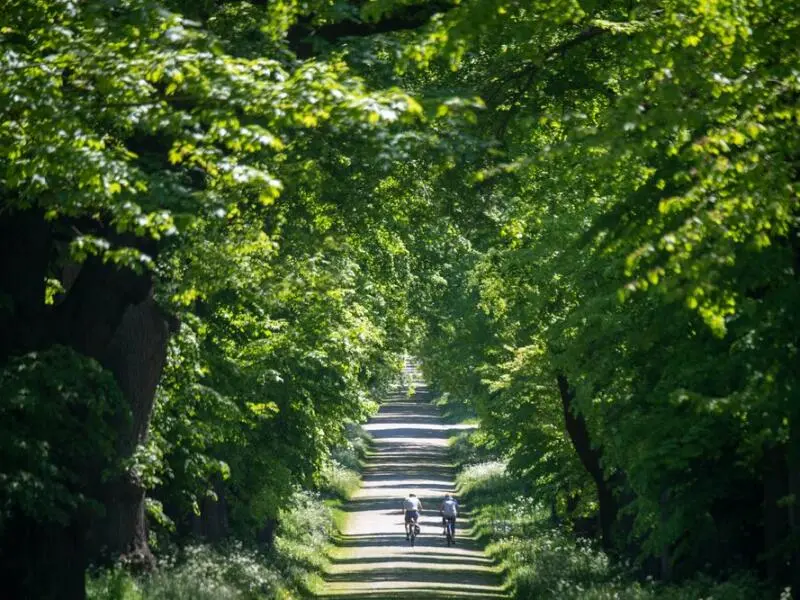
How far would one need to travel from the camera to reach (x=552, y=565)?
3067 centimetres

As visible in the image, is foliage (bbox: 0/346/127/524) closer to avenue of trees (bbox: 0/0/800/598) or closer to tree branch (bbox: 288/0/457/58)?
avenue of trees (bbox: 0/0/800/598)

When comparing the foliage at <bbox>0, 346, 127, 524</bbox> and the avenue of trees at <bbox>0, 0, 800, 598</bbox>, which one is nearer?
the avenue of trees at <bbox>0, 0, 800, 598</bbox>

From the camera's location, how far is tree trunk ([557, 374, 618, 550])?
29.8 meters

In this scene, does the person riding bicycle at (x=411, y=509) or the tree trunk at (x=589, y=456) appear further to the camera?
the person riding bicycle at (x=411, y=509)

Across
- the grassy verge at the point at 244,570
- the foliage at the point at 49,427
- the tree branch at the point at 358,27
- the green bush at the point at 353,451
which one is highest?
the tree branch at the point at 358,27

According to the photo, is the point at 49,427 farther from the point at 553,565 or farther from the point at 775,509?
the point at 553,565

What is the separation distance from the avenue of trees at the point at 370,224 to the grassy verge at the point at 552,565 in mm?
632

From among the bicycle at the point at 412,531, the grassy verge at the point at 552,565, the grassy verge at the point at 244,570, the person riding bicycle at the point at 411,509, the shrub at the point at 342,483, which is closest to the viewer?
the grassy verge at the point at 244,570

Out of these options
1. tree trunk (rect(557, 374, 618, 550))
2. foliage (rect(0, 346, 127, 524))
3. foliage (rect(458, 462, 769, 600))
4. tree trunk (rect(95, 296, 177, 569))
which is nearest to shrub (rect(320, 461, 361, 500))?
foliage (rect(458, 462, 769, 600))

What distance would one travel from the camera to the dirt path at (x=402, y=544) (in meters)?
31.9

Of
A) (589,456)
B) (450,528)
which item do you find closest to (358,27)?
(589,456)

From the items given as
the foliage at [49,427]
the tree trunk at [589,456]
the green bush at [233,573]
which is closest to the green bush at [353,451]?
the green bush at [233,573]

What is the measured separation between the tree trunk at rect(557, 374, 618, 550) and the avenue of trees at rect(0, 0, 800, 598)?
10cm

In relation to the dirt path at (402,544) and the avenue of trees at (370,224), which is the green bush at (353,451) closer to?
the dirt path at (402,544)
